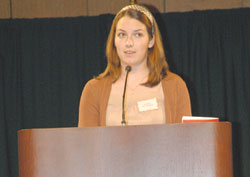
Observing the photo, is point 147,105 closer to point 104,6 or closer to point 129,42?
point 129,42

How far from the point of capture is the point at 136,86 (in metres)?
1.82

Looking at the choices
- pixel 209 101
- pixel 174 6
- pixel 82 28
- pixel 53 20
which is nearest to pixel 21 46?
pixel 53 20

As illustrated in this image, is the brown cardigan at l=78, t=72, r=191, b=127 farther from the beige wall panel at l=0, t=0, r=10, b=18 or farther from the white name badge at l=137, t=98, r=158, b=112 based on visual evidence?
the beige wall panel at l=0, t=0, r=10, b=18

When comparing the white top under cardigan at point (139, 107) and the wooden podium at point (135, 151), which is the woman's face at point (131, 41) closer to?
the white top under cardigan at point (139, 107)

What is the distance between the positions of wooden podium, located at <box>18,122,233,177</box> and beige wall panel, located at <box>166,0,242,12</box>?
366 centimetres

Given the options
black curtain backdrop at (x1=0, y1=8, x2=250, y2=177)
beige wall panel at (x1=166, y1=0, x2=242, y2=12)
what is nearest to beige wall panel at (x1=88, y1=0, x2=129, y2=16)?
black curtain backdrop at (x1=0, y1=8, x2=250, y2=177)

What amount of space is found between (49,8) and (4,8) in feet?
1.88

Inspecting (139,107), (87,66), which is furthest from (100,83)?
(87,66)

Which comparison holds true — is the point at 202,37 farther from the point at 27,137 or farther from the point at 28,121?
the point at 27,137

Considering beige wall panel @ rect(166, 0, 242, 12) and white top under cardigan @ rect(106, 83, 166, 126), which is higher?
beige wall panel @ rect(166, 0, 242, 12)

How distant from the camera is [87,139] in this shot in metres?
1.08

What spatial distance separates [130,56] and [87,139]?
0.78 metres

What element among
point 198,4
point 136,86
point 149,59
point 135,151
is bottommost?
point 135,151

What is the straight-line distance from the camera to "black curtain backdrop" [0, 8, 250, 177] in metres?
4.33
